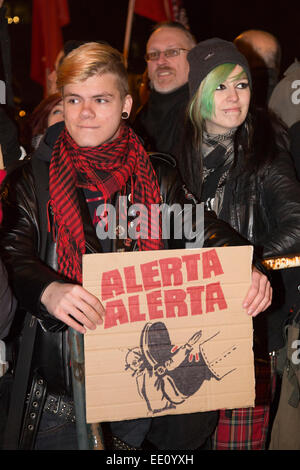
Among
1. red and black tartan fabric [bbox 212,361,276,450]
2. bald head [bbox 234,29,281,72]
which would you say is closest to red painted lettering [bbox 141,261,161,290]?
red and black tartan fabric [bbox 212,361,276,450]

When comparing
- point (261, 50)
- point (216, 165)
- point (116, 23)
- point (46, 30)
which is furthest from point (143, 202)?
point (116, 23)

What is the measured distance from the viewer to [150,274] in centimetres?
167

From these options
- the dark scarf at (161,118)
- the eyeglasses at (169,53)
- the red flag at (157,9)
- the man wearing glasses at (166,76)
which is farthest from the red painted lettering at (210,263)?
the red flag at (157,9)

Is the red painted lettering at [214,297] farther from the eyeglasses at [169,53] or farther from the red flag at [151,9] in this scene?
the red flag at [151,9]

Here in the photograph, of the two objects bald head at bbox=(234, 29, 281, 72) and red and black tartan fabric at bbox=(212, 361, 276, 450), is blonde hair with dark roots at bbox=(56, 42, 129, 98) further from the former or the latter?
bald head at bbox=(234, 29, 281, 72)

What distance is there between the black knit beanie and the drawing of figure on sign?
1309mm

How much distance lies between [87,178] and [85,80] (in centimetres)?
34

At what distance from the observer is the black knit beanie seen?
8.24 feet

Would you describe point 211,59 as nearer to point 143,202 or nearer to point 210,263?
point 143,202

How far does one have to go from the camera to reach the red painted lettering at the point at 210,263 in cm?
170

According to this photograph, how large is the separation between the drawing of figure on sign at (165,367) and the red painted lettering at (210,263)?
0.18m

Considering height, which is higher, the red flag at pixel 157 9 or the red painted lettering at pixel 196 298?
the red flag at pixel 157 9

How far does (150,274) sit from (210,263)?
19cm
